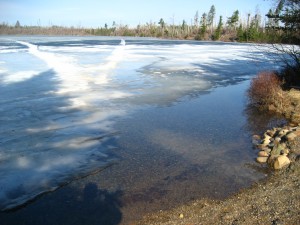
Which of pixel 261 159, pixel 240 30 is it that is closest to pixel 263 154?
pixel 261 159

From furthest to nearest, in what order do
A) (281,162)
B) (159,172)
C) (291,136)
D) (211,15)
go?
1. (211,15)
2. (291,136)
3. (281,162)
4. (159,172)

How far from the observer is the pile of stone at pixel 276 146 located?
7.79 metres

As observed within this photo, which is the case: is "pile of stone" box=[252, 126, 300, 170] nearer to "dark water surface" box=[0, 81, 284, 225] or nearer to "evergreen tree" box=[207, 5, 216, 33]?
"dark water surface" box=[0, 81, 284, 225]

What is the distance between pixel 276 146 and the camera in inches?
342

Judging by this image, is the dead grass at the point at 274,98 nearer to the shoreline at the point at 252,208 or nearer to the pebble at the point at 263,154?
the pebble at the point at 263,154

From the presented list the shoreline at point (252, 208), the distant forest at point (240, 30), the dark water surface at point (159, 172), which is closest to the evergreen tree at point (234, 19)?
the distant forest at point (240, 30)

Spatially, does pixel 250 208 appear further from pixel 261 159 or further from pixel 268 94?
pixel 268 94

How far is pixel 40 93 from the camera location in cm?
1477

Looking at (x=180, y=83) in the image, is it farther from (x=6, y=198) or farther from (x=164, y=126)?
(x=6, y=198)

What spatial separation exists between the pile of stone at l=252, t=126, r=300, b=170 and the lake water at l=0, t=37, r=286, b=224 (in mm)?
308

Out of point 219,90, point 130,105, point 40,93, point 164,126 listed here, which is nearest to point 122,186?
point 164,126

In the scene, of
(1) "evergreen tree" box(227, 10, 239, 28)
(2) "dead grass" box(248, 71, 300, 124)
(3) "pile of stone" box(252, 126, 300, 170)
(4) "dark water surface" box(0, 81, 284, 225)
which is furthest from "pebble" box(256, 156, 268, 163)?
(1) "evergreen tree" box(227, 10, 239, 28)

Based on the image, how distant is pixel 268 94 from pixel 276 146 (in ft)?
17.9

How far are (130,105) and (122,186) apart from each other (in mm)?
6423
